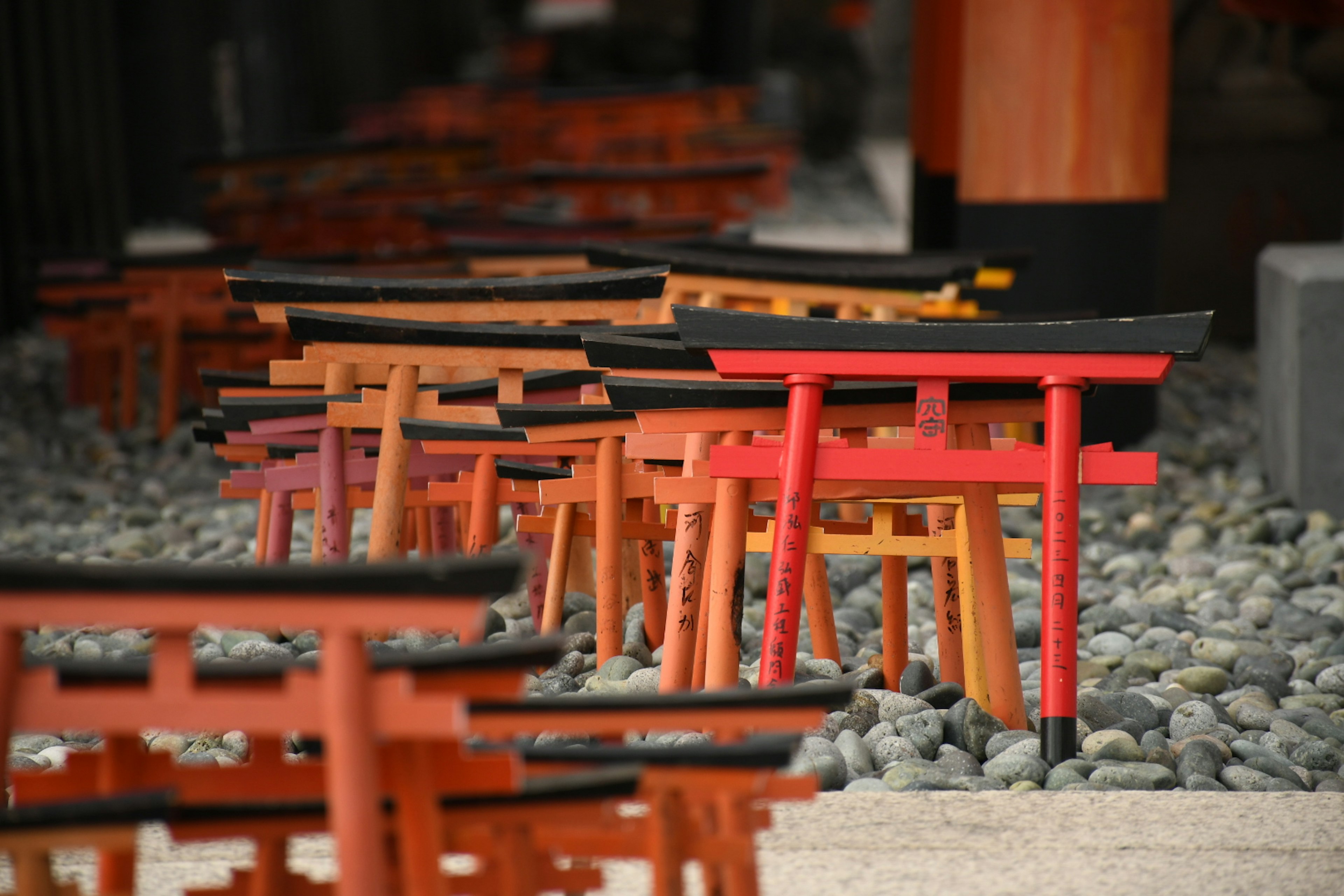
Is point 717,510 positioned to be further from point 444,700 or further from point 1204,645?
point 1204,645

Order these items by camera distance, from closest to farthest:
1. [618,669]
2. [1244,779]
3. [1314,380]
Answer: [1244,779], [618,669], [1314,380]

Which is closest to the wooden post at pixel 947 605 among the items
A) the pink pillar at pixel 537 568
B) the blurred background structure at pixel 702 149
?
the pink pillar at pixel 537 568

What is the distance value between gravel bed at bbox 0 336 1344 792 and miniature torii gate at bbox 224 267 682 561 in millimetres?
546

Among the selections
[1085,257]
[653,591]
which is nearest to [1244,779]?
[653,591]

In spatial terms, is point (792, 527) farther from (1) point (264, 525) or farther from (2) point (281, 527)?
(1) point (264, 525)

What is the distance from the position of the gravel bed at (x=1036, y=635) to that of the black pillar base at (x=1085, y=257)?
691 mm

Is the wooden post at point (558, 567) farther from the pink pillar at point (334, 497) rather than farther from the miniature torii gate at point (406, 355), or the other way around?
the pink pillar at point (334, 497)

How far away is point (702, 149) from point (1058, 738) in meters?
12.1

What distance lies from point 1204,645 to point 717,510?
1.65m

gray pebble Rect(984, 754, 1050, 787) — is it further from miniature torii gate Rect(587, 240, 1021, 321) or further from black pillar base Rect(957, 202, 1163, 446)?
black pillar base Rect(957, 202, 1163, 446)

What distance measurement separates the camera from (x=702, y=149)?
14484mm

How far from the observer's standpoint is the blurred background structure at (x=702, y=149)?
6574 mm

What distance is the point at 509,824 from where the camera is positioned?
5.76 ft

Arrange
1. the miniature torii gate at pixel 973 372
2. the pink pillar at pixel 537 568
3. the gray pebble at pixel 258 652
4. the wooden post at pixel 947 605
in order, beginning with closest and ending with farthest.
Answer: the miniature torii gate at pixel 973 372 < the wooden post at pixel 947 605 < the gray pebble at pixel 258 652 < the pink pillar at pixel 537 568
